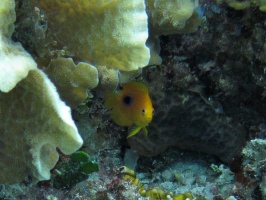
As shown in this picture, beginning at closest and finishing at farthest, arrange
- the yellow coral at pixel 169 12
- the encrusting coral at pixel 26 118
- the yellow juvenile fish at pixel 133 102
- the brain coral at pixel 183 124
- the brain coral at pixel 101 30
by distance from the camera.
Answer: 1. the encrusting coral at pixel 26 118
2. the brain coral at pixel 101 30
3. the yellow coral at pixel 169 12
4. the yellow juvenile fish at pixel 133 102
5. the brain coral at pixel 183 124

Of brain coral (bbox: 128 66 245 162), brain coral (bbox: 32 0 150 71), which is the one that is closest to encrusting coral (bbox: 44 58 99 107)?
brain coral (bbox: 32 0 150 71)

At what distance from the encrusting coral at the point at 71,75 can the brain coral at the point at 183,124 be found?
1.43m

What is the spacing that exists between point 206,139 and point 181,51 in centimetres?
114

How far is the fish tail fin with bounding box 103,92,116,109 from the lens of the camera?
3219 millimetres

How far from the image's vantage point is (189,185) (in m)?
3.98

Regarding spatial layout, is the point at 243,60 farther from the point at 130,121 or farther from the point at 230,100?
the point at 130,121

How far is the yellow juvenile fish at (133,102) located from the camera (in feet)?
10.5

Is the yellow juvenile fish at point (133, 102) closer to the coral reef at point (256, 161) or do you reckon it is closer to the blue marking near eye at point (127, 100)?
the blue marking near eye at point (127, 100)

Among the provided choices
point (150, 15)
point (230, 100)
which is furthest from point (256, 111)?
point (150, 15)

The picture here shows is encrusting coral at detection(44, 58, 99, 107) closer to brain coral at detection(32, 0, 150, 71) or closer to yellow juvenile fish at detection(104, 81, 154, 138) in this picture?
brain coral at detection(32, 0, 150, 71)

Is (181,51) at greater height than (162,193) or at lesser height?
greater

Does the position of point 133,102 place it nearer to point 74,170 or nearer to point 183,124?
point 74,170

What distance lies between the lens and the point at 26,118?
2277 mm

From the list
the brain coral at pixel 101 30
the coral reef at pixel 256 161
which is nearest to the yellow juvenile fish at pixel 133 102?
the brain coral at pixel 101 30
